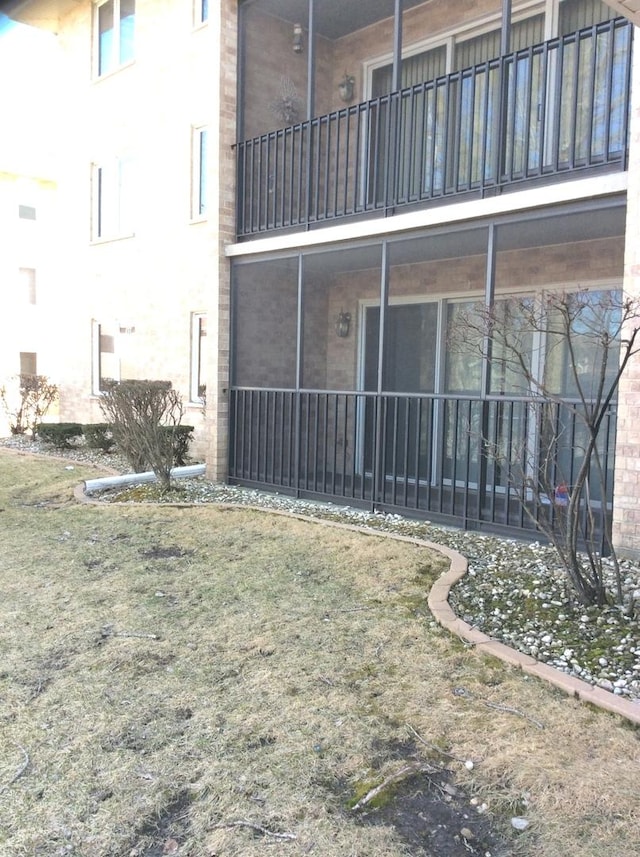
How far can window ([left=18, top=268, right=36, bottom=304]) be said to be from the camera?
22.7 metres

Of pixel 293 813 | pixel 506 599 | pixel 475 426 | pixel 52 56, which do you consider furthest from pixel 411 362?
pixel 52 56

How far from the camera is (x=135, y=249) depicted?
12.2 metres

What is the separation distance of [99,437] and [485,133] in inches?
307

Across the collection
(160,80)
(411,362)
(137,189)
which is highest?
(160,80)

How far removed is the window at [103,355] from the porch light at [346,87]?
18.7 feet

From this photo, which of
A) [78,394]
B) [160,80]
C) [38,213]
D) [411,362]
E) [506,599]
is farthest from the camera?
[38,213]

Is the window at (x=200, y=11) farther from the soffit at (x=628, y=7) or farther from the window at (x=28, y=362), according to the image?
the window at (x=28, y=362)

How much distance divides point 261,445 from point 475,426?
2738mm

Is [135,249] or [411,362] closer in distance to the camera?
[411,362]

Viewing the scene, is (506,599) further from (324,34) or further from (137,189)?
(137,189)

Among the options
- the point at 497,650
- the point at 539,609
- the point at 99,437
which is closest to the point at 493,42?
the point at 539,609

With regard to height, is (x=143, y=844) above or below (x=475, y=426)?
below

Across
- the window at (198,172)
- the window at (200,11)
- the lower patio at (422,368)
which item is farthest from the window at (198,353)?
the window at (200,11)

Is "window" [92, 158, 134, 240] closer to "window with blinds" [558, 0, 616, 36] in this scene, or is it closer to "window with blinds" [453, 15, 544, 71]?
"window with blinds" [453, 15, 544, 71]
